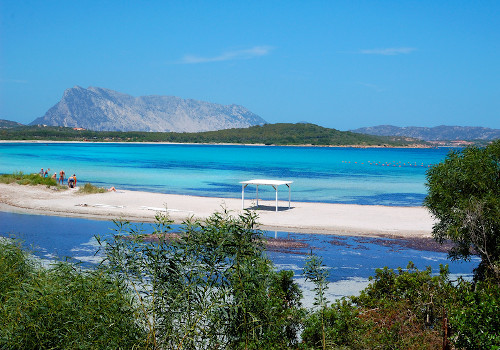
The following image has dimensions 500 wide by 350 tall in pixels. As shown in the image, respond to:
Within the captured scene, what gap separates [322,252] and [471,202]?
8753mm

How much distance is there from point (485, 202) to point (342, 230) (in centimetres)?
1325

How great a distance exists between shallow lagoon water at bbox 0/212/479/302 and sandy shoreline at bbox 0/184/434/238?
1.66 m

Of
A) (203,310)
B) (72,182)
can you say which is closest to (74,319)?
(203,310)

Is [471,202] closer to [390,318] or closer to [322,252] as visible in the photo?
[390,318]

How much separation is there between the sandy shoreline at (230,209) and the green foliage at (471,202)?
1083 centimetres

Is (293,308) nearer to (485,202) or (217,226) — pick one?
(217,226)

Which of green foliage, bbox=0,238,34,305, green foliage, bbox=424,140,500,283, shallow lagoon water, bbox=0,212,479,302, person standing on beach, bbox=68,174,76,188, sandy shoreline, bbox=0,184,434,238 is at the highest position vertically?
green foliage, bbox=424,140,500,283

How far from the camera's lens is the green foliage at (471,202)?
40.2ft

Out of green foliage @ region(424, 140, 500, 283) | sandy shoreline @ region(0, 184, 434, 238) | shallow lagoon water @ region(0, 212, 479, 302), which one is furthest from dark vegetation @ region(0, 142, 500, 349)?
sandy shoreline @ region(0, 184, 434, 238)

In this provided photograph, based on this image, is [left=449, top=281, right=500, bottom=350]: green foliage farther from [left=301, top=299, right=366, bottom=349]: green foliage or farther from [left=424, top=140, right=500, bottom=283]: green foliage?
[left=424, top=140, right=500, bottom=283]: green foliage

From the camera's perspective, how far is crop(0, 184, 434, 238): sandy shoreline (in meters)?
25.9

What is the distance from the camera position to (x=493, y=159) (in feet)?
45.5

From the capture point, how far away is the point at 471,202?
12.6 meters

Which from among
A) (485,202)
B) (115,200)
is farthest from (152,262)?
(115,200)
